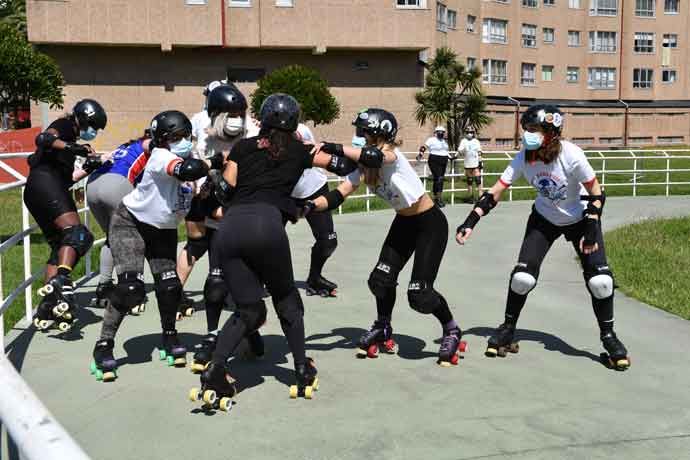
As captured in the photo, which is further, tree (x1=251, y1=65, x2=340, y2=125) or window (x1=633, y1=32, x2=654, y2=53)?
window (x1=633, y1=32, x2=654, y2=53)

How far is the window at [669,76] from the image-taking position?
6166 centimetres

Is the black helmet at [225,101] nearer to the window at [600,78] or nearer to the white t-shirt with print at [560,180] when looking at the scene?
the white t-shirt with print at [560,180]

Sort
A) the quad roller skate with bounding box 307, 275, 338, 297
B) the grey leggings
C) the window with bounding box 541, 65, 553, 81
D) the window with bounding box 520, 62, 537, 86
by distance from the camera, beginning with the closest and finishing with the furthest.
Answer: the grey leggings, the quad roller skate with bounding box 307, 275, 338, 297, the window with bounding box 520, 62, 537, 86, the window with bounding box 541, 65, 553, 81

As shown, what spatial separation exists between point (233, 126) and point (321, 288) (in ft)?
10.0

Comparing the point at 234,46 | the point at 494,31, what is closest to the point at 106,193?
the point at 234,46

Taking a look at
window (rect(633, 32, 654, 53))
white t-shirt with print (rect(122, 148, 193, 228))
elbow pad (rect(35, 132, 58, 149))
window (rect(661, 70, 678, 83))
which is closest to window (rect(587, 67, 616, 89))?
window (rect(633, 32, 654, 53))

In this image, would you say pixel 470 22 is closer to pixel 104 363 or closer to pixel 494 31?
pixel 494 31

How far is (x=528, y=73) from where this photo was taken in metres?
58.3

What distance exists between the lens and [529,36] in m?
58.1

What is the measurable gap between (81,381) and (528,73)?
5610 cm

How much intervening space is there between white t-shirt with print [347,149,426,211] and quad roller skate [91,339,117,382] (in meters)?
2.01

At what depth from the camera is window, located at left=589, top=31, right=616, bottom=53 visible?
2388 inches

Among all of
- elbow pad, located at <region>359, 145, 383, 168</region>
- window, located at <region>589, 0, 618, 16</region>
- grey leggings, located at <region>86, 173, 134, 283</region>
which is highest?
window, located at <region>589, 0, 618, 16</region>

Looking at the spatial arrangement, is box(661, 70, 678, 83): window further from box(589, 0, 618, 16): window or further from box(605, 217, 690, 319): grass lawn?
box(605, 217, 690, 319): grass lawn
